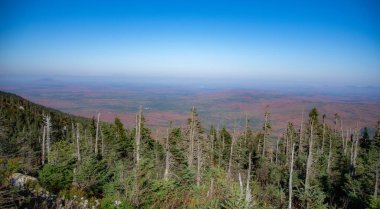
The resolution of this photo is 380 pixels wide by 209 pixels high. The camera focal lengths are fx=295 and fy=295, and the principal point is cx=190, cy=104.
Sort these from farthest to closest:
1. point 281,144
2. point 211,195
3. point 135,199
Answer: point 281,144
point 135,199
point 211,195

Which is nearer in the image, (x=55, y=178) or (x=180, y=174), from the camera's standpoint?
(x=55, y=178)

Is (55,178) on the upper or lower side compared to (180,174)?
upper

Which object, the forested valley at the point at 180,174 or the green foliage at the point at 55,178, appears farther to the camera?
the green foliage at the point at 55,178

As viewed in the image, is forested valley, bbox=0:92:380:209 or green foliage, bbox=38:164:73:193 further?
green foliage, bbox=38:164:73:193

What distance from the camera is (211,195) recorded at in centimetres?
694

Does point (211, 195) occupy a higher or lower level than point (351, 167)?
higher

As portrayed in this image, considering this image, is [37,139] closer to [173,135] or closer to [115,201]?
[173,135]

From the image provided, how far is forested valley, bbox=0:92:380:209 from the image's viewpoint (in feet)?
21.8

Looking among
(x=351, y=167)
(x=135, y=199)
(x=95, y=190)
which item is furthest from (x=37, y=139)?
(x=135, y=199)

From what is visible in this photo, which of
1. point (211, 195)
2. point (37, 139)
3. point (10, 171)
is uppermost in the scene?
point (10, 171)

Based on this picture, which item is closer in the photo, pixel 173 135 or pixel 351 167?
pixel 351 167

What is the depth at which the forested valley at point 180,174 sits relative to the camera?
6.64m

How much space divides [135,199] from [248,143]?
130 ft

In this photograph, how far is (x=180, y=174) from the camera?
2588 cm
